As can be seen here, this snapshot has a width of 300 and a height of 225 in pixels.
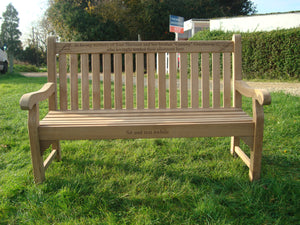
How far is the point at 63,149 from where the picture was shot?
3.04 metres

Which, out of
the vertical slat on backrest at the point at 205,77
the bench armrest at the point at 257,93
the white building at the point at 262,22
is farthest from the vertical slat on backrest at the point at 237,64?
the white building at the point at 262,22

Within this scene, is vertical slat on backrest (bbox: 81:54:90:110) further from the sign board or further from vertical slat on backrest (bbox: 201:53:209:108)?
the sign board

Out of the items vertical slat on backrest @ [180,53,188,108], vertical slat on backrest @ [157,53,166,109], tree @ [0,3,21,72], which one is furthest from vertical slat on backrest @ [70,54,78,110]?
tree @ [0,3,21,72]

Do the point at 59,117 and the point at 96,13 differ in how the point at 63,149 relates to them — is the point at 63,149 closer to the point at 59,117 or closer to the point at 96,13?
the point at 59,117

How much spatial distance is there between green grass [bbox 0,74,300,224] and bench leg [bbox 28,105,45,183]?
0.09 m

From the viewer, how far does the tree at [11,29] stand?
3725cm

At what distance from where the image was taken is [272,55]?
1049 cm

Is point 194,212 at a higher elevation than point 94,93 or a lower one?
lower

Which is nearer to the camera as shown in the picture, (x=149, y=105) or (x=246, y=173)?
(x=246, y=173)

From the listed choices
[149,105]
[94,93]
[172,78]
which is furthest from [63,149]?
[172,78]

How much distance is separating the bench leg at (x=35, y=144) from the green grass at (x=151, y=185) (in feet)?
0.29

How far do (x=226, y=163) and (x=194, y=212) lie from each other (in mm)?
911

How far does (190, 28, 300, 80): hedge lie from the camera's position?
9.91 metres

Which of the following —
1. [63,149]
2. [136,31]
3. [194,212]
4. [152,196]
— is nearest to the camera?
[194,212]
